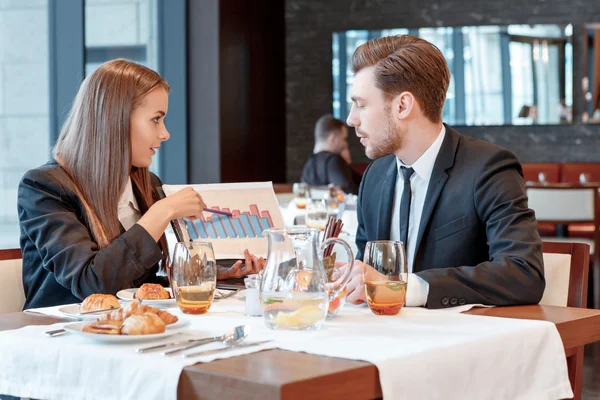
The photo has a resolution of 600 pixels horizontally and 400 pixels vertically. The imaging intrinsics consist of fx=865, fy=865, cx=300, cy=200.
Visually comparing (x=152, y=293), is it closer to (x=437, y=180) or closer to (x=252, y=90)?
(x=437, y=180)

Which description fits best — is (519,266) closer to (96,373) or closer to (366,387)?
(366,387)

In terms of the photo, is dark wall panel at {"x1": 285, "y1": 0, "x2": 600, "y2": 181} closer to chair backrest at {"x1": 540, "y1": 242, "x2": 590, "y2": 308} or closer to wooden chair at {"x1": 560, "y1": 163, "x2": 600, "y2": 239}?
wooden chair at {"x1": 560, "y1": 163, "x2": 600, "y2": 239}

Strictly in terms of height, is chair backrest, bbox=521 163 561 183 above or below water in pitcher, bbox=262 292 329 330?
above

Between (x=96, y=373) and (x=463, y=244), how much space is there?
101cm

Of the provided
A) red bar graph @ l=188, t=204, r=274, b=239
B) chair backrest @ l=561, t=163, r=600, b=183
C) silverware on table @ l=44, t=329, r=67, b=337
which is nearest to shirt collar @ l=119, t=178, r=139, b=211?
→ red bar graph @ l=188, t=204, r=274, b=239

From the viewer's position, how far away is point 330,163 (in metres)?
7.10

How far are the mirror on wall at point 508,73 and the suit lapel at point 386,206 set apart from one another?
23.4ft

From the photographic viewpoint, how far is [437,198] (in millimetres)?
1997

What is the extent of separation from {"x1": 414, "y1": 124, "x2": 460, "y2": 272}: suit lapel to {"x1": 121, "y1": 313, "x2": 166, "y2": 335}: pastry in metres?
0.83

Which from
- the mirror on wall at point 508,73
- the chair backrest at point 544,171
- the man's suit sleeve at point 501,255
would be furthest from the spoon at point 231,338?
the mirror on wall at point 508,73

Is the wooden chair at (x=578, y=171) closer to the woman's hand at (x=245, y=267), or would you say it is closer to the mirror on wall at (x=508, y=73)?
the mirror on wall at (x=508, y=73)

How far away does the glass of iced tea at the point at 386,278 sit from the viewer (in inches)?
62.1

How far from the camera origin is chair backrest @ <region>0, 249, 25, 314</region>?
204 cm

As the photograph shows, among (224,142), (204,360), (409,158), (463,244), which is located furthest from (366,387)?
(224,142)
